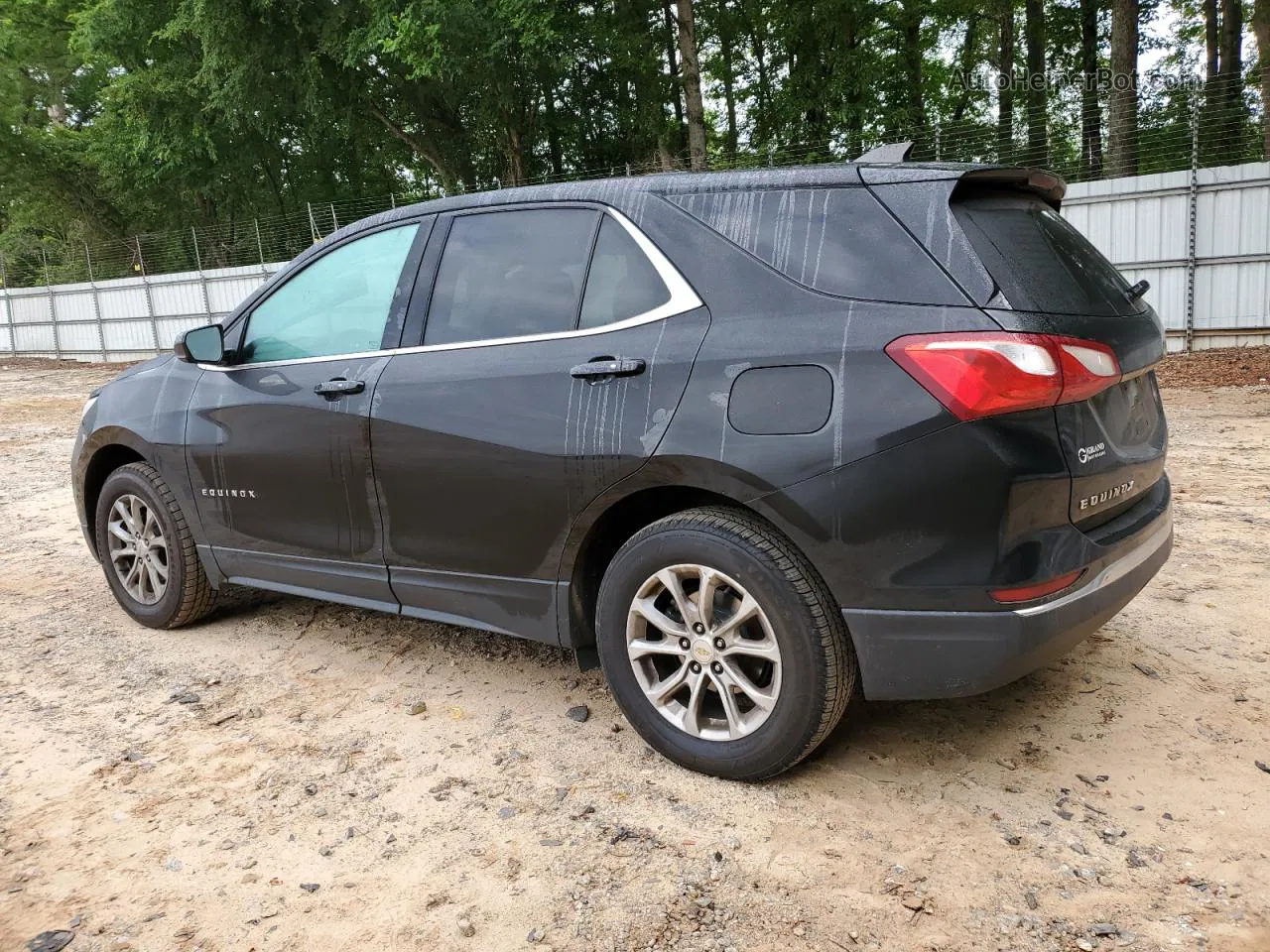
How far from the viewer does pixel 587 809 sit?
8.73 feet

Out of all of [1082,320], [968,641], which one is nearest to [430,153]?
[1082,320]

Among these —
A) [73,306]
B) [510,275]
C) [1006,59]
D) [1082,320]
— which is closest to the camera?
[1082,320]

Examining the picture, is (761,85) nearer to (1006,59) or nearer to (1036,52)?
(1006,59)

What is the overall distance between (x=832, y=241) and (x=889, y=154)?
456 millimetres

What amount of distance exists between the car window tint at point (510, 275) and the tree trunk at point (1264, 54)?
1419 centimetres

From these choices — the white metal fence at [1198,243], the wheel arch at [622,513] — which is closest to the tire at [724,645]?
the wheel arch at [622,513]

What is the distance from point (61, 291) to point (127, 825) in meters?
27.4

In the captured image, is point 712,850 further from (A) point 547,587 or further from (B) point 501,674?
(B) point 501,674

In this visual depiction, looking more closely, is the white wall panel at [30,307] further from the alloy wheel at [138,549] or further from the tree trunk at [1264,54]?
the tree trunk at [1264,54]

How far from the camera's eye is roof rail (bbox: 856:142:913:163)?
2717 millimetres

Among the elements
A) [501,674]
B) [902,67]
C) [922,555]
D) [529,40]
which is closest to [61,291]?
[529,40]

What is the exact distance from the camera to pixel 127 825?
2.71 m

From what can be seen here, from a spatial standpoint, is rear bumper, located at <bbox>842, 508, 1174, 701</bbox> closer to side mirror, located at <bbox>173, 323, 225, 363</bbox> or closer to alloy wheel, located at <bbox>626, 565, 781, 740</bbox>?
alloy wheel, located at <bbox>626, 565, 781, 740</bbox>

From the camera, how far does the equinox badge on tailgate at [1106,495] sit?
245 centimetres
